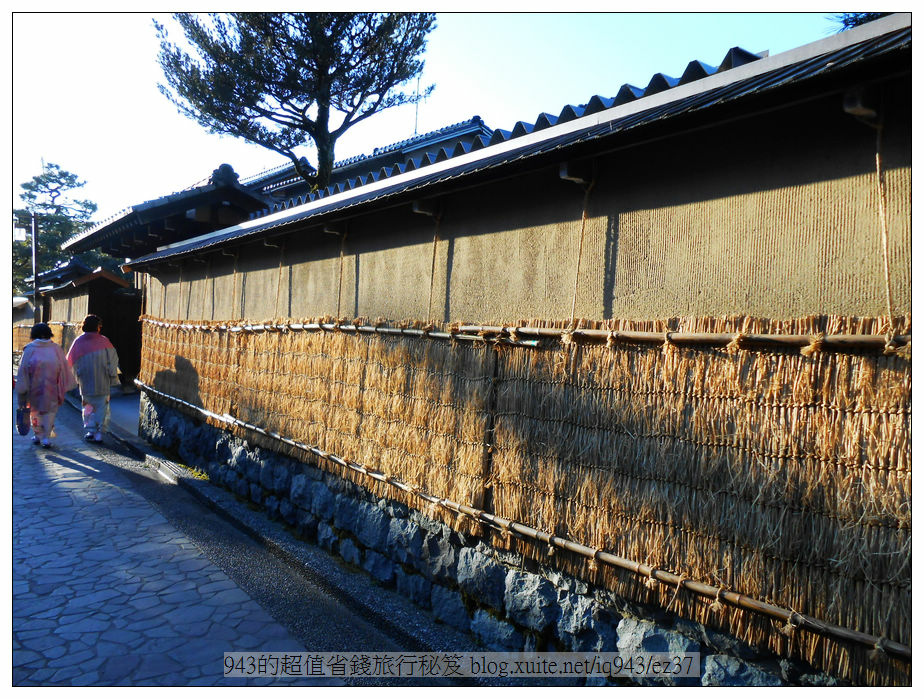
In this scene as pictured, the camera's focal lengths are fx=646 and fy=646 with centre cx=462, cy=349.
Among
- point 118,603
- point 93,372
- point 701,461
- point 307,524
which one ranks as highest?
point 93,372

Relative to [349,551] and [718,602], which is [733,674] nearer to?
[718,602]

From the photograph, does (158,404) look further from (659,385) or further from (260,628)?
(659,385)

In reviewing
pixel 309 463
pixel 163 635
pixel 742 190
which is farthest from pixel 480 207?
pixel 163 635

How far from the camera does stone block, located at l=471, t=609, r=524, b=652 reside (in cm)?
423

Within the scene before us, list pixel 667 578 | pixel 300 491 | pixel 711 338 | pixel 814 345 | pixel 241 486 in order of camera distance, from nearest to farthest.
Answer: pixel 814 345
pixel 711 338
pixel 667 578
pixel 300 491
pixel 241 486

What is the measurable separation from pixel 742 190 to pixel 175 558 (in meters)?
6.06

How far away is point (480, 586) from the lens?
14.9 ft

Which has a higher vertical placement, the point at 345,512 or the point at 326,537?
the point at 345,512

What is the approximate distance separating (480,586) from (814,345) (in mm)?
2793

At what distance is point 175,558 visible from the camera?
6.45 metres

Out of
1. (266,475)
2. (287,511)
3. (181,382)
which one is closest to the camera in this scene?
(287,511)

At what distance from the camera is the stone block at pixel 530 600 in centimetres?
405

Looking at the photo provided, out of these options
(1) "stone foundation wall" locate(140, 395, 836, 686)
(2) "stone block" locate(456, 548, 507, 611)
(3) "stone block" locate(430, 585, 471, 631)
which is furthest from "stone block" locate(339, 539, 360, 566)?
(2) "stone block" locate(456, 548, 507, 611)

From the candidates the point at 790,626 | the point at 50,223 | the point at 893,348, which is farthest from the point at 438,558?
the point at 50,223
